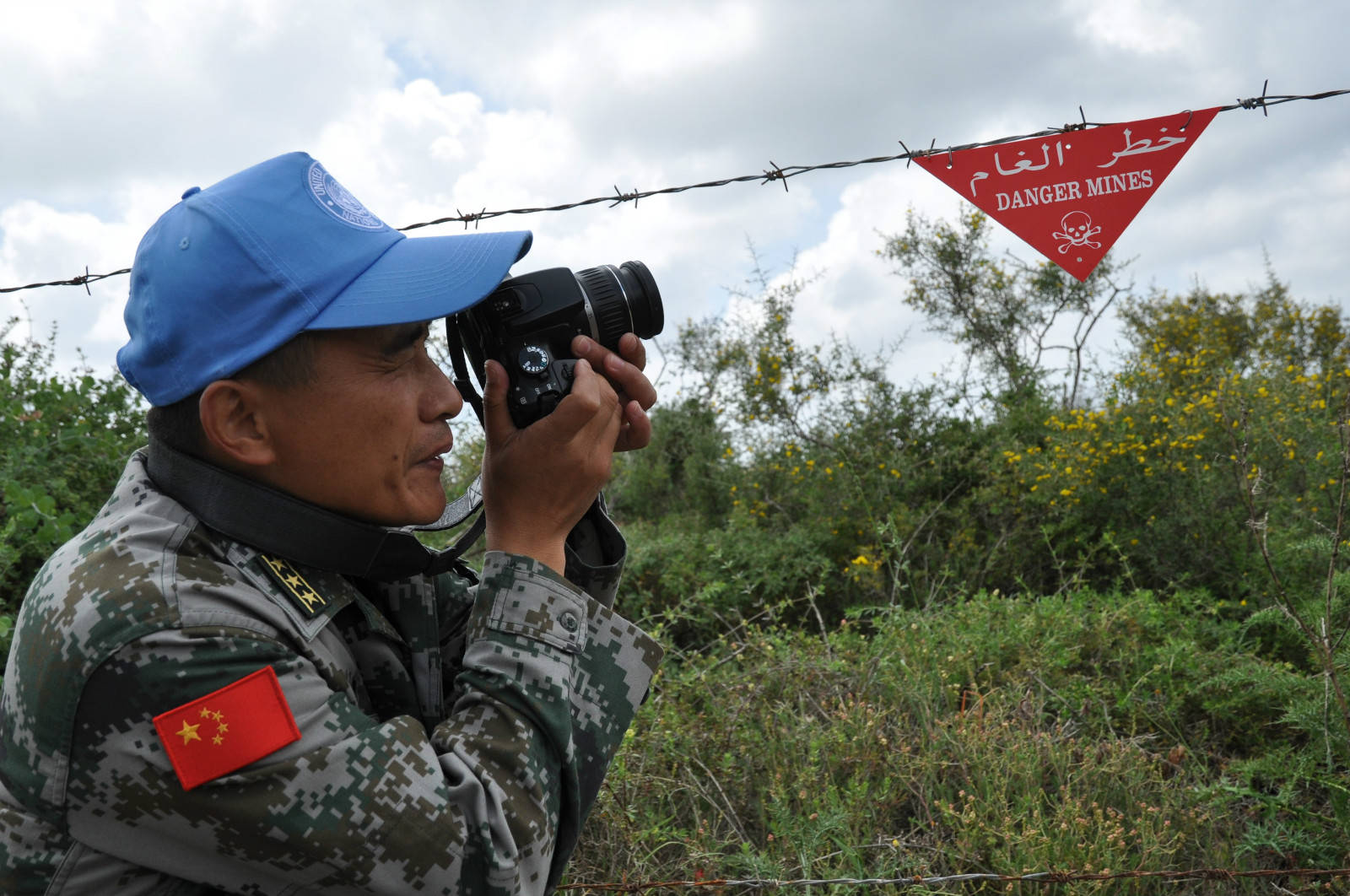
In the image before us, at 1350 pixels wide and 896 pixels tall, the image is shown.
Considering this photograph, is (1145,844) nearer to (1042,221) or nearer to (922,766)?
(922,766)

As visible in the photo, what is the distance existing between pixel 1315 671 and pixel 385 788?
3020mm

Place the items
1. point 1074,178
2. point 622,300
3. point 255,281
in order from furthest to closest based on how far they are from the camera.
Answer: point 1074,178
point 622,300
point 255,281

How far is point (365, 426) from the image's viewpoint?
1130 millimetres

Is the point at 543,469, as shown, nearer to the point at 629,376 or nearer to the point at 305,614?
the point at 629,376

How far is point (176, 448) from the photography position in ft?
3.70

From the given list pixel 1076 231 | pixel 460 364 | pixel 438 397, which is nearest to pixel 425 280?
pixel 438 397

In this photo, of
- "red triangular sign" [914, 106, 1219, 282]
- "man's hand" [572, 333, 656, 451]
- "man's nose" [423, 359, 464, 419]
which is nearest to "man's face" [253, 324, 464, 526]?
"man's nose" [423, 359, 464, 419]

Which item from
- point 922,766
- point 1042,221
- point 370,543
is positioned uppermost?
point 1042,221

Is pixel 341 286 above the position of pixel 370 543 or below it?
above

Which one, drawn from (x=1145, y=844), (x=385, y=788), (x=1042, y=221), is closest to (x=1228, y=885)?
(x=1145, y=844)

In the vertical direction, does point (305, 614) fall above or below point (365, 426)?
below

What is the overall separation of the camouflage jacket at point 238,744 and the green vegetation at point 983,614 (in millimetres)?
1260

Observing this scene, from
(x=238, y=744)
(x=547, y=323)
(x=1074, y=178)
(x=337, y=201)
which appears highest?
(x=1074, y=178)

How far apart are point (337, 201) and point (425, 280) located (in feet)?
0.52
